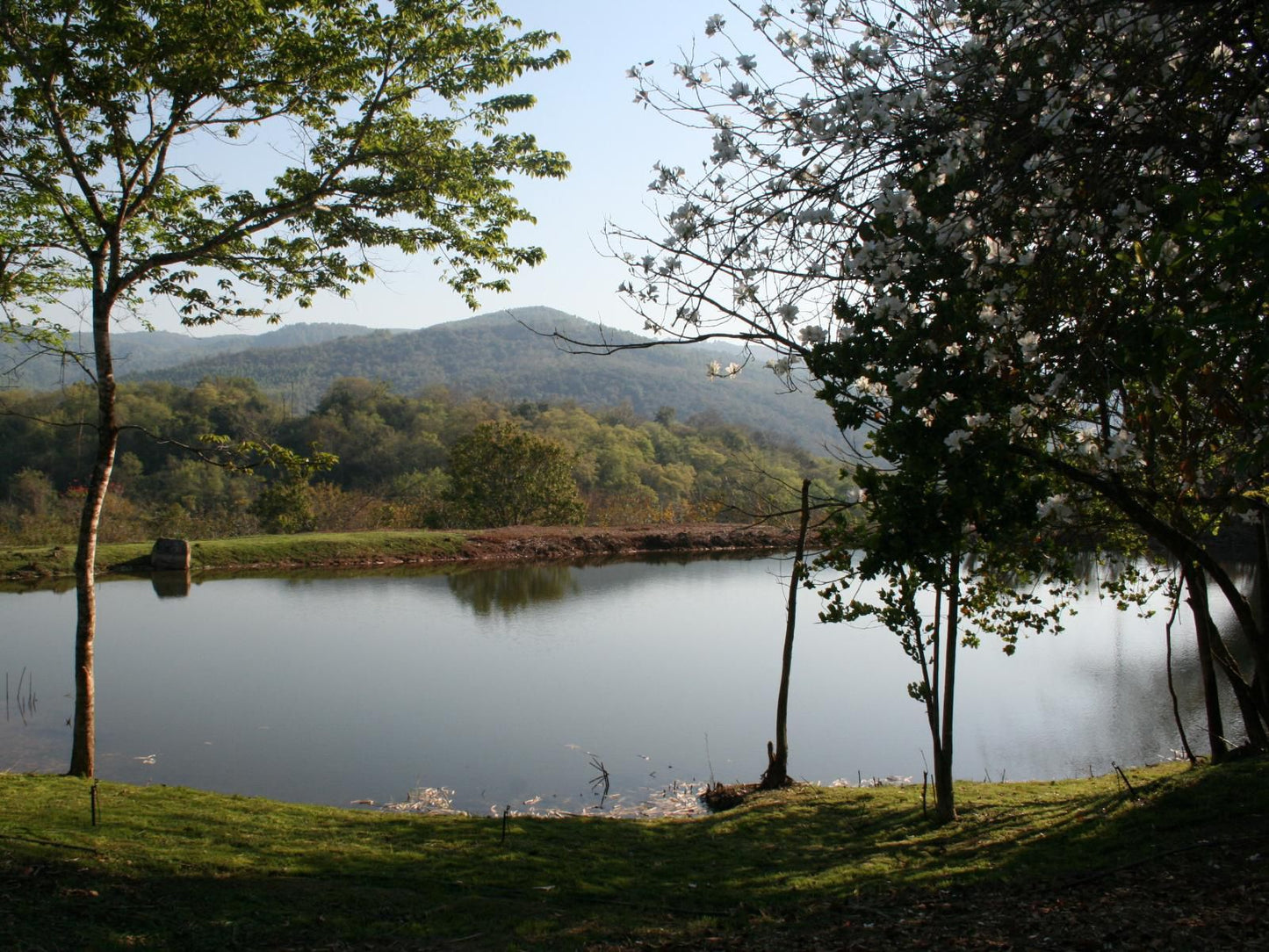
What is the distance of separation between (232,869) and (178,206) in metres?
5.69

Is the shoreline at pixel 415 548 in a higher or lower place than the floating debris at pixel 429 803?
higher

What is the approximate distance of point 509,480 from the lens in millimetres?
32562

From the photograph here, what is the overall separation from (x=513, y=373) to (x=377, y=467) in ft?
266

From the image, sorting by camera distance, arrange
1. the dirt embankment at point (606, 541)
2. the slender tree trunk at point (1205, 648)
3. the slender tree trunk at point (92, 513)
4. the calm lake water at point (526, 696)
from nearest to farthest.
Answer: the slender tree trunk at point (1205, 648) → the slender tree trunk at point (92, 513) → the calm lake water at point (526, 696) → the dirt embankment at point (606, 541)

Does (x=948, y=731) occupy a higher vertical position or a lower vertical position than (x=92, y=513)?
lower

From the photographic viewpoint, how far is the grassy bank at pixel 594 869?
4.20 metres

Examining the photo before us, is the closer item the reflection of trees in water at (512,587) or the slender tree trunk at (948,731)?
the slender tree trunk at (948,731)

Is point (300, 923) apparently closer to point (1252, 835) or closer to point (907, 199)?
point (907, 199)

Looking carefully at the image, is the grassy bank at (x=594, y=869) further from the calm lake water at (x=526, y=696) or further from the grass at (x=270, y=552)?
the grass at (x=270, y=552)

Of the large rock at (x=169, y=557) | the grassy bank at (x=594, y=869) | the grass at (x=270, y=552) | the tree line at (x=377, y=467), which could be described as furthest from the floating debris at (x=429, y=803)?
the grass at (x=270, y=552)

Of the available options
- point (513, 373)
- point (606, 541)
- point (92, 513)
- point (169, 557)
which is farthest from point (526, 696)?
point (513, 373)

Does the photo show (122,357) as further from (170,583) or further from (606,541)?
(606,541)

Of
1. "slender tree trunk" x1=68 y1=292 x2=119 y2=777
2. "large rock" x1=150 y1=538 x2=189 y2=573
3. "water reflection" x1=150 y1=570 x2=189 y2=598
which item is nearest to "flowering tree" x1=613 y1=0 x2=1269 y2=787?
"slender tree trunk" x1=68 y1=292 x2=119 y2=777

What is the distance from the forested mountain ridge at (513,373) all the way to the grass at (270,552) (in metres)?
57.3
